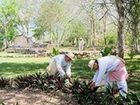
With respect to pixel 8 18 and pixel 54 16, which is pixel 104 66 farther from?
pixel 8 18

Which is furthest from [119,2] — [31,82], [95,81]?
[95,81]

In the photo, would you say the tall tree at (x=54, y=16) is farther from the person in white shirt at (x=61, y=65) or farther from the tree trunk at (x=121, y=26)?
the person in white shirt at (x=61, y=65)

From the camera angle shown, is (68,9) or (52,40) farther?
(52,40)

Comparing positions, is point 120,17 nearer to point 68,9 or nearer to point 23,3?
point 68,9

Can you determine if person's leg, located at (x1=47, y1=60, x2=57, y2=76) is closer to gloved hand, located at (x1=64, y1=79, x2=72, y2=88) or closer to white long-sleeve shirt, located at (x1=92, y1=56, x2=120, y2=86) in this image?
gloved hand, located at (x1=64, y1=79, x2=72, y2=88)

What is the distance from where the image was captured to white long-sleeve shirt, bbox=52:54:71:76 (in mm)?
11578

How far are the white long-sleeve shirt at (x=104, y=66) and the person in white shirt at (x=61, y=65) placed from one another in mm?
1811

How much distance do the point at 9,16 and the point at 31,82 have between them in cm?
7940

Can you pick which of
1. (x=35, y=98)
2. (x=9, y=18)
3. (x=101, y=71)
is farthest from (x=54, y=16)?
(x=101, y=71)

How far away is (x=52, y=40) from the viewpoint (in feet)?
257

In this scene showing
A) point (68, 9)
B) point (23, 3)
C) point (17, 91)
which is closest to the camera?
point (17, 91)

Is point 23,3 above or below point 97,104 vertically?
above

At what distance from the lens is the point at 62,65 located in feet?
39.0

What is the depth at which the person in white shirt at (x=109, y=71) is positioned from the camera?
9414mm
